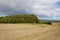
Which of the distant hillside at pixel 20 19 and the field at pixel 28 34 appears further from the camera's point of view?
the distant hillside at pixel 20 19

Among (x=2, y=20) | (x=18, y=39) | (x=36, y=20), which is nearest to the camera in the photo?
(x=18, y=39)

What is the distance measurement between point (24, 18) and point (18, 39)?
93.1ft

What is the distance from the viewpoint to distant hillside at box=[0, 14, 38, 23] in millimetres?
37969

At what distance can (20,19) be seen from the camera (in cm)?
3878

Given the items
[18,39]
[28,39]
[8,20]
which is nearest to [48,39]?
[28,39]

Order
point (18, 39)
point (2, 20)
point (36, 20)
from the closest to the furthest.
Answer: point (18, 39) → point (2, 20) → point (36, 20)

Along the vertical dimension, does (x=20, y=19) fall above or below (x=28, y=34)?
below

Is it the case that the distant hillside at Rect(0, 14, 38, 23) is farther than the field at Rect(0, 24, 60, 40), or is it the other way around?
the distant hillside at Rect(0, 14, 38, 23)

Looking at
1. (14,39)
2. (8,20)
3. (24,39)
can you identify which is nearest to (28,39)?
(24,39)

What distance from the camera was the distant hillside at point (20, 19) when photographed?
3797 cm

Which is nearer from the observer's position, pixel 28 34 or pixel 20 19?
pixel 28 34

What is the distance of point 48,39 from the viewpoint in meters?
11.6

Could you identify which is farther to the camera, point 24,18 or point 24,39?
point 24,18

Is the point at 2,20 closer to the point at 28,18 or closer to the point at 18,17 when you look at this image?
the point at 18,17
